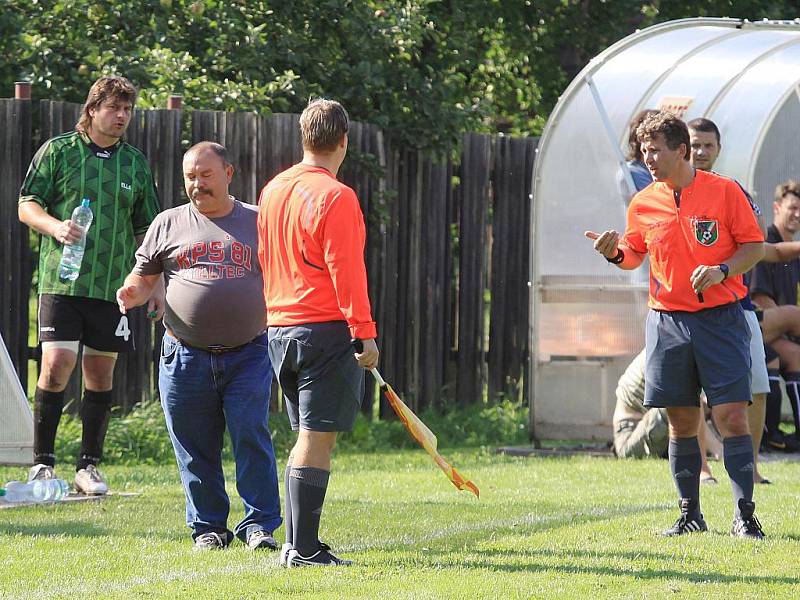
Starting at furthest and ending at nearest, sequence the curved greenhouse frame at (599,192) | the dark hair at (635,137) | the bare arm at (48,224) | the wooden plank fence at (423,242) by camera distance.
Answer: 1. the curved greenhouse frame at (599,192)
2. the wooden plank fence at (423,242)
3. the dark hair at (635,137)
4. the bare arm at (48,224)

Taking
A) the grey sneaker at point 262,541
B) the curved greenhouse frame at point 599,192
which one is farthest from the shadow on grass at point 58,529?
the curved greenhouse frame at point 599,192

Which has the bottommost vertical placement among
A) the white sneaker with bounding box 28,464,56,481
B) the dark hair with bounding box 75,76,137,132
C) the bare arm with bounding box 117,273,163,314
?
the white sneaker with bounding box 28,464,56,481

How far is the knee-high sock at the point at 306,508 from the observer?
20.2 feet

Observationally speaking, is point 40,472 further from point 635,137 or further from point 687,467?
point 635,137

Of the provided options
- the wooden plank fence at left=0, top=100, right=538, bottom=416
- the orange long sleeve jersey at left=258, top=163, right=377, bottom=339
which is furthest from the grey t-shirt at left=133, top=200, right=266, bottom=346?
the wooden plank fence at left=0, top=100, right=538, bottom=416

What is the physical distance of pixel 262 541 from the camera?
665 centimetres

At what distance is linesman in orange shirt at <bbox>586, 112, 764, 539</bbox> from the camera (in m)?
7.07

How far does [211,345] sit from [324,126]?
1.19m

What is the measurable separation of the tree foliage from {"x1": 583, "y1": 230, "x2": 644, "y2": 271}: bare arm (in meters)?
5.10

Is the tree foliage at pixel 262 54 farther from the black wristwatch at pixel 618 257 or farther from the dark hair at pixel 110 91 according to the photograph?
the black wristwatch at pixel 618 257

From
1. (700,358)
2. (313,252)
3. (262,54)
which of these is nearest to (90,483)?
(313,252)

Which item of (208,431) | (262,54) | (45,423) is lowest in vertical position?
(45,423)

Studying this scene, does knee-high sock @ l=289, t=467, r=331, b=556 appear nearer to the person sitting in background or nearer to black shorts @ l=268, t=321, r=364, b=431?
black shorts @ l=268, t=321, r=364, b=431

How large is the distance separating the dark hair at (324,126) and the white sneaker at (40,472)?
298 cm
